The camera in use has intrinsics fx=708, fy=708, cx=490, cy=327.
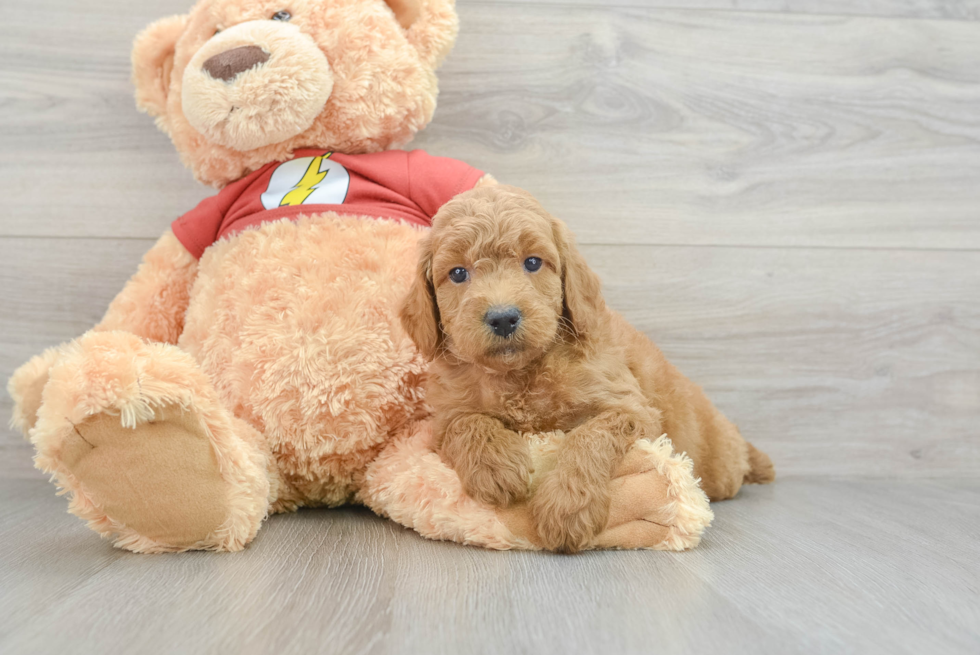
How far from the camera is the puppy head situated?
1.02 m

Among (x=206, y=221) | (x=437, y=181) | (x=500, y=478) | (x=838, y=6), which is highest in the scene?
(x=838, y=6)

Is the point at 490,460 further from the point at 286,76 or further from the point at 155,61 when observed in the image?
the point at 155,61

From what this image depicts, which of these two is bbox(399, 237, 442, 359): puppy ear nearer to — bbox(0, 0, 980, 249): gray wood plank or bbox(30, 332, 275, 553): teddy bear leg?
bbox(30, 332, 275, 553): teddy bear leg

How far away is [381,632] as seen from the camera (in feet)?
2.56

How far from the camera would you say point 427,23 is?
142 cm

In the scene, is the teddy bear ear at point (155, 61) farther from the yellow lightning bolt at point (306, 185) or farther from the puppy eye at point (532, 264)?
the puppy eye at point (532, 264)

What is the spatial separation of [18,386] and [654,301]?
140 cm

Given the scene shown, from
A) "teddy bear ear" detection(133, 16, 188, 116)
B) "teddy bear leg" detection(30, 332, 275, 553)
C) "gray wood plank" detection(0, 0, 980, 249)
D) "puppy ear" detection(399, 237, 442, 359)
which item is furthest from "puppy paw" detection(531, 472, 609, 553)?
"teddy bear ear" detection(133, 16, 188, 116)

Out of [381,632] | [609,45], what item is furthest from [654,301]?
[381,632]

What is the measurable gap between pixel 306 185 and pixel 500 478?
712mm

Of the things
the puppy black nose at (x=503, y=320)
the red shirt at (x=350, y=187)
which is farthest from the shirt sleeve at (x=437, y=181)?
the puppy black nose at (x=503, y=320)

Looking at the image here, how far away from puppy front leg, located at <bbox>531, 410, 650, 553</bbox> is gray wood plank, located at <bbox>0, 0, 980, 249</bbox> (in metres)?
0.81

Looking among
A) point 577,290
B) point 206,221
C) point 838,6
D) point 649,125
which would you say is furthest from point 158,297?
point 838,6

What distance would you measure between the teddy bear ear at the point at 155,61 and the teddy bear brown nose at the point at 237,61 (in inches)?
10.2
